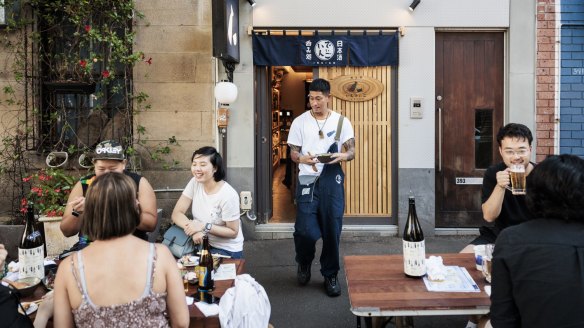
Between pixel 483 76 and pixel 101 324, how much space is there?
6.31 m

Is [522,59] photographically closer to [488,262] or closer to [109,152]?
[488,262]

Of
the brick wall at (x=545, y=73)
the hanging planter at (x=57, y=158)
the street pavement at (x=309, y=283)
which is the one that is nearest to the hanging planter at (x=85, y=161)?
the hanging planter at (x=57, y=158)

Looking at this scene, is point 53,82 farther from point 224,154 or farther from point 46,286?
point 46,286

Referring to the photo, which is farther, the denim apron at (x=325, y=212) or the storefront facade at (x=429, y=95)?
the storefront facade at (x=429, y=95)

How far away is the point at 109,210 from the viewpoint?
211cm

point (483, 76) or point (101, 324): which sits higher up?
point (483, 76)

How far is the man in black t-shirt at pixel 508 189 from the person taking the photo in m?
3.45

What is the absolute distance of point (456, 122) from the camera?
6785mm

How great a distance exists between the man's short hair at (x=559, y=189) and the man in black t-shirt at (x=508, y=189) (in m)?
1.41

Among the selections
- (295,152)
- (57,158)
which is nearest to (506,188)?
(295,152)

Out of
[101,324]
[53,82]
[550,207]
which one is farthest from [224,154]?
[550,207]

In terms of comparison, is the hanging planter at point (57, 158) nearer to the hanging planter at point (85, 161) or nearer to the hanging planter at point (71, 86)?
the hanging planter at point (85, 161)

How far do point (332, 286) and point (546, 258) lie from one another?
2989mm

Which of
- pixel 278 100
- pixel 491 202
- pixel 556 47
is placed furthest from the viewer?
pixel 278 100
